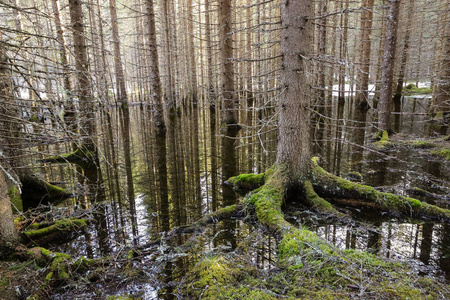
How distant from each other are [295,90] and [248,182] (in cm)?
247

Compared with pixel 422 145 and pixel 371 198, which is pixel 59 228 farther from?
pixel 422 145

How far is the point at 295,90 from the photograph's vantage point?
5.21m

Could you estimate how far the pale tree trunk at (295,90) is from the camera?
16.5ft

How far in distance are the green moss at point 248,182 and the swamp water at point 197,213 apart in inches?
11.4

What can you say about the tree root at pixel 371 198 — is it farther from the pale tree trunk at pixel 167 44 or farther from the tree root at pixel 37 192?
the pale tree trunk at pixel 167 44

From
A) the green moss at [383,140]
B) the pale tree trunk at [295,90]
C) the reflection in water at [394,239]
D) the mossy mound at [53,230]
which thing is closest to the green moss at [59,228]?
the mossy mound at [53,230]

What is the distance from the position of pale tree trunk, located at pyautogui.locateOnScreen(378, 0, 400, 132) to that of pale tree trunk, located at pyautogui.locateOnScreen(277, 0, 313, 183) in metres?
6.49

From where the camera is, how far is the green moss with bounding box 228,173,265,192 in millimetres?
6369

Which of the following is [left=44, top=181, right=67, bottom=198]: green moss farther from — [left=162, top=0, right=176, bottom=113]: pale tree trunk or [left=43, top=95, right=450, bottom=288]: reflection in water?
[left=162, top=0, right=176, bottom=113]: pale tree trunk

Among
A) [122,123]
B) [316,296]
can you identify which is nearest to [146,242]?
[316,296]

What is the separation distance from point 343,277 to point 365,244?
147cm

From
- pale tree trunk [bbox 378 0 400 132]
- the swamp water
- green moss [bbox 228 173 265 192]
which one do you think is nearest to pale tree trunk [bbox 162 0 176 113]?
the swamp water

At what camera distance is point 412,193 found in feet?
19.0

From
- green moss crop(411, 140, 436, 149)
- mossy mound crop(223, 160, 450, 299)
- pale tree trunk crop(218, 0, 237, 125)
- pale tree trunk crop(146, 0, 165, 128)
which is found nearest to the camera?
mossy mound crop(223, 160, 450, 299)
